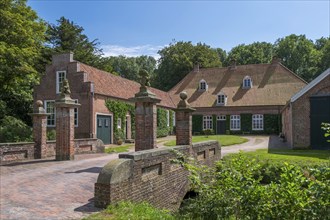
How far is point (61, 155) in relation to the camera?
575 inches

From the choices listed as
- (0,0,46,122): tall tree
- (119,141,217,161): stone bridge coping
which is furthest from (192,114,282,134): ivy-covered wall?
(119,141,217,161): stone bridge coping

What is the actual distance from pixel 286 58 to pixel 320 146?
43803 millimetres

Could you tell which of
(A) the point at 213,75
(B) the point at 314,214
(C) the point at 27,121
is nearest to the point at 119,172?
(B) the point at 314,214

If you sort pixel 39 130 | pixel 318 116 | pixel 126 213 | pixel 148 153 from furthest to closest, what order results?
pixel 318 116 → pixel 39 130 → pixel 148 153 → pixel 126 213

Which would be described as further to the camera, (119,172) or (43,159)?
(43,159)

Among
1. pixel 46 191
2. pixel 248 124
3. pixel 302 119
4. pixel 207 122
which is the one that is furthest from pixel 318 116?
pixel 46 191

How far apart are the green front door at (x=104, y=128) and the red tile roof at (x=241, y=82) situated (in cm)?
1677

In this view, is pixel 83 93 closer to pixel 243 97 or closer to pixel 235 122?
pixel 235 122

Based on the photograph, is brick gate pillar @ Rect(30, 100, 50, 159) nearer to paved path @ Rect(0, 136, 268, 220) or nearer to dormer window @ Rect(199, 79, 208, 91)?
paved path @ Rect(0, 136, 268, 220)

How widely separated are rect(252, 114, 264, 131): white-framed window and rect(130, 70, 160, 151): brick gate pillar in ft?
98.5

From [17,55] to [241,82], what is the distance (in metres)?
28.1

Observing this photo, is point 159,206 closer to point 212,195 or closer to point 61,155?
point 212,195

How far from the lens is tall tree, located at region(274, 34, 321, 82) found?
5972cm

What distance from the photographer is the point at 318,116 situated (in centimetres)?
2391
